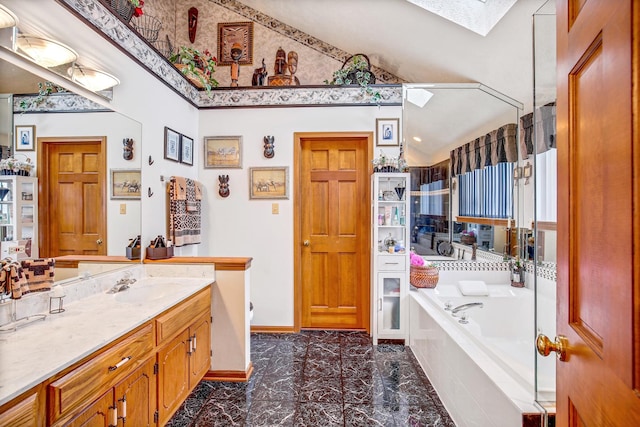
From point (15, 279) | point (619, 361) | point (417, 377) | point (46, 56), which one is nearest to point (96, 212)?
point (15, 279)

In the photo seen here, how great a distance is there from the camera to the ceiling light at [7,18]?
1.34 metres

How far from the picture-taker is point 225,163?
339 cm

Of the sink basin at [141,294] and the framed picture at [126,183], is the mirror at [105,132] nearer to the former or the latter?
the framed picture at [126,183]

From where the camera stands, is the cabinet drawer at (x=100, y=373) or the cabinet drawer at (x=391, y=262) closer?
the cabinet drawer at (x=100, y=373)

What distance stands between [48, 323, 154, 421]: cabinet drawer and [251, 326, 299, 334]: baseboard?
6.00 feet

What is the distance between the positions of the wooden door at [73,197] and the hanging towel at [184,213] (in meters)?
0.74

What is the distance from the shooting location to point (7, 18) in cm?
138

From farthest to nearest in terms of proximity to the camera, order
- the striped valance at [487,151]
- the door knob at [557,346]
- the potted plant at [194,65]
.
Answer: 1. the striped valance at [487,151]
2. the potted plant at [194,65]
3. the door knob at [557,346]

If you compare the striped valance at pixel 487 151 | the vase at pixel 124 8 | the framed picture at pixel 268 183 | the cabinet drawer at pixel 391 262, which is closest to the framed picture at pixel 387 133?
the striped valance at pixel 487 151

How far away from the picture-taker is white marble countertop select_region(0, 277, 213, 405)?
39.6 inches

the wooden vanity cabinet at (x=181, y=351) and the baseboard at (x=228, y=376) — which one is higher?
the wooden vanity cabinet at (x=181, y=351)

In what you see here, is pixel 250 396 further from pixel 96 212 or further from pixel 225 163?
pixel 225 163

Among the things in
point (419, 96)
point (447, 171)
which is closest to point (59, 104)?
point (419, 96)

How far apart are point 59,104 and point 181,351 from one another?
1.60 meters
